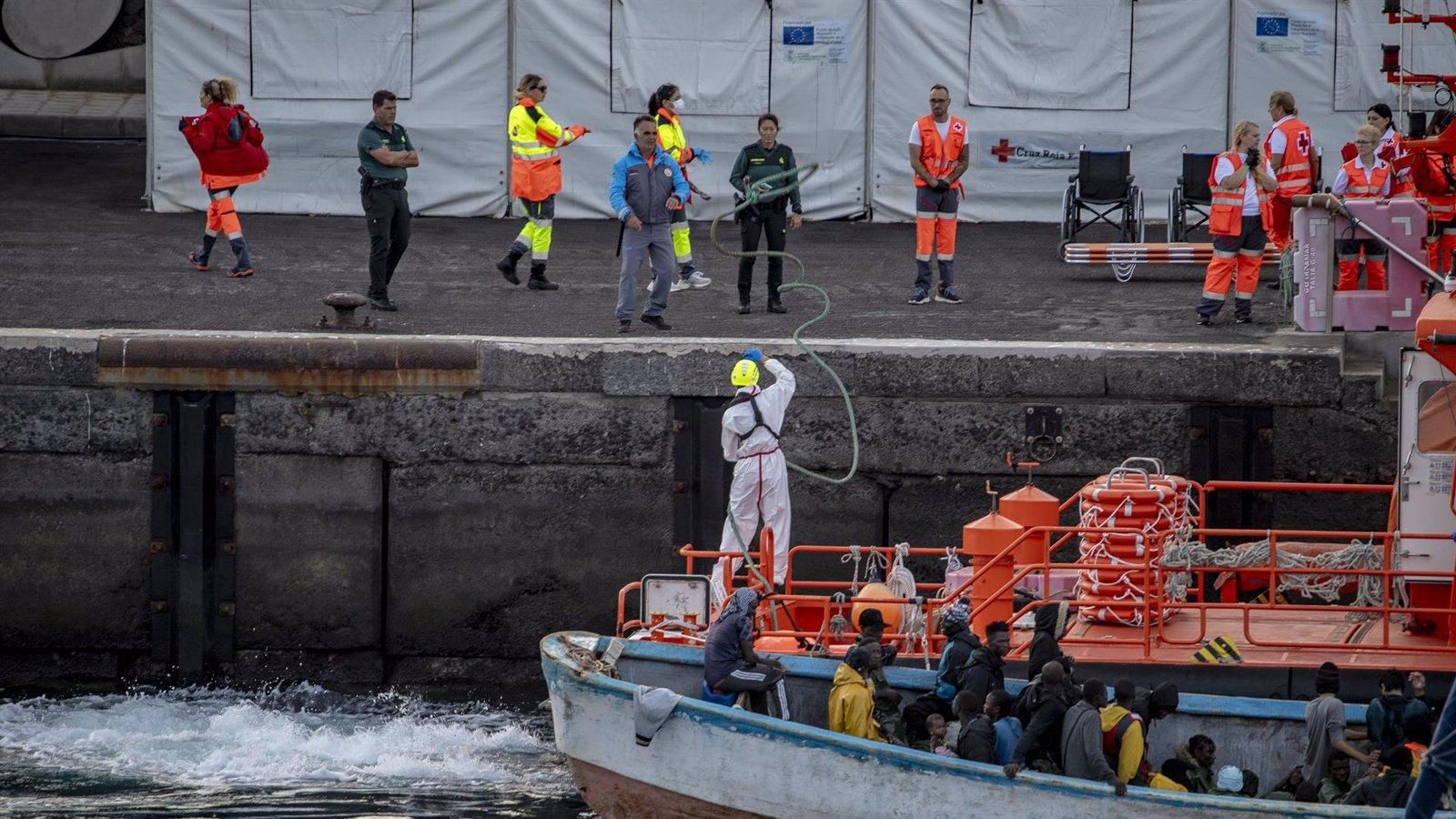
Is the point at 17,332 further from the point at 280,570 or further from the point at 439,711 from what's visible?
the point at 439,711

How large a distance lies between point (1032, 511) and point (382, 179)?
5988 mm

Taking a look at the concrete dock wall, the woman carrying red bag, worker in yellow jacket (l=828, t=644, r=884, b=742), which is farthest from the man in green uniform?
worker in yellow jacket (l=828, t=644, r=884, b=742)

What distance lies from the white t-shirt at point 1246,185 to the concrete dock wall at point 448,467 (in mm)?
1277

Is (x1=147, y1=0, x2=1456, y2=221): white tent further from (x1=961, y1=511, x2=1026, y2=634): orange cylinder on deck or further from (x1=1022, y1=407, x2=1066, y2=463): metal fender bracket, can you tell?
(x1=961, y1=511, x2=1026, y2=634): orange cylinder on deck

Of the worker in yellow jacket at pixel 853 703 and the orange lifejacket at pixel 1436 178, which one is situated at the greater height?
the orange lifejacket at pixel 1436 178

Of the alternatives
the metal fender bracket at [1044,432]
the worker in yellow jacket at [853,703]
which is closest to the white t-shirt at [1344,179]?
the metal fender bracket at [1044,432]

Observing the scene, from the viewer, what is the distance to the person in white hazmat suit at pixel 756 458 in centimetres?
1180

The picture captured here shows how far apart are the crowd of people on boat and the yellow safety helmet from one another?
2067 millimetres

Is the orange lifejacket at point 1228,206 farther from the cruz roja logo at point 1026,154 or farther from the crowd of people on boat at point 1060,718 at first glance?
the cruz roja logo at point 1026,154

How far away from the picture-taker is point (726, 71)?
19312mm

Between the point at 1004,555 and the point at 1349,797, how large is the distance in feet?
7.46

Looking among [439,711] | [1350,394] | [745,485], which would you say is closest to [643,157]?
[745,485]

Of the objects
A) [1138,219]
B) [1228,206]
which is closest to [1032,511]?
[1228,206]

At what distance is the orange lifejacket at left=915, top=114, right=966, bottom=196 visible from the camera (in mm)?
15344
